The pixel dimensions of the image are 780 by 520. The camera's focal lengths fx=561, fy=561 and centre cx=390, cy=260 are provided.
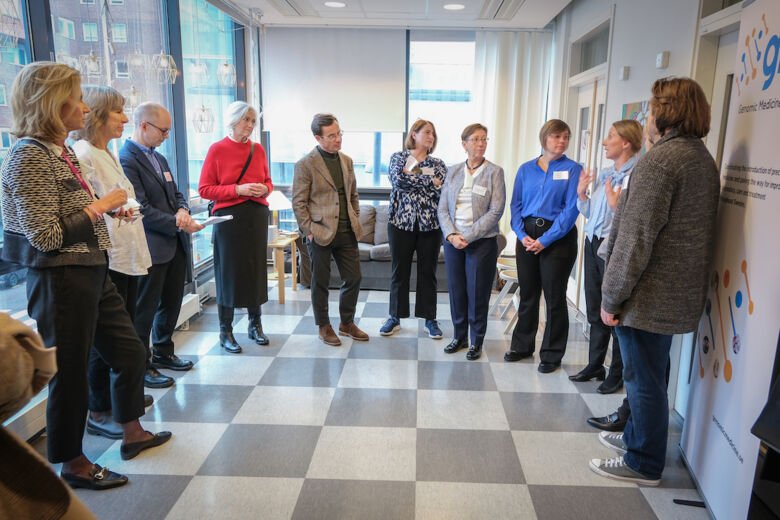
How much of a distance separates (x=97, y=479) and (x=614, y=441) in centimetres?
225

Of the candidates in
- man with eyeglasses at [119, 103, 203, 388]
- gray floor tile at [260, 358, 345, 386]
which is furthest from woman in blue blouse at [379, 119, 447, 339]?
man with eyeglasses at [119, 103, 203, 388]

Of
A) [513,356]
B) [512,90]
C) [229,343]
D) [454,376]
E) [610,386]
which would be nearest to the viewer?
[610,386]

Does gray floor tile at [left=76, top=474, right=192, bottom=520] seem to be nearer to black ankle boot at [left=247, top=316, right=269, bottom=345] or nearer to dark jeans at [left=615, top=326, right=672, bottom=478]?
black ankle boot at [left=247, top=316, right=269, bottom=345]

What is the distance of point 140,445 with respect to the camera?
2500 mm

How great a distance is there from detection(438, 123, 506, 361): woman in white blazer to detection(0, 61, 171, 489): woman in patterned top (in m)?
2.09

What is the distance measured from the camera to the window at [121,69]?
3.55 metres

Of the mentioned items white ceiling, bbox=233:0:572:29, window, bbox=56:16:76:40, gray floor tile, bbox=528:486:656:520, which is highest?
white ceiling, bbox=233:0:572:29

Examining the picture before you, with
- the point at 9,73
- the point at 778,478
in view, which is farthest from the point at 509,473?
the point at 9,73

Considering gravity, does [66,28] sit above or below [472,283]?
above

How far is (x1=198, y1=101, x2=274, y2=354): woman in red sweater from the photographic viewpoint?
3.47 meters

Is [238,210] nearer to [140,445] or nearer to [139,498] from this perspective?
[140,445]

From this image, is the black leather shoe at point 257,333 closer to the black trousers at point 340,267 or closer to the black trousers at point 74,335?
the black trousers at point 340,267

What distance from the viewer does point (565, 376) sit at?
136 inches

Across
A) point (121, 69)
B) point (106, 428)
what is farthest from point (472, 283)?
point (121, 69)
